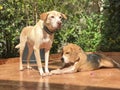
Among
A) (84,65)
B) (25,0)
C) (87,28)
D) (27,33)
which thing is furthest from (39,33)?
(87,28)

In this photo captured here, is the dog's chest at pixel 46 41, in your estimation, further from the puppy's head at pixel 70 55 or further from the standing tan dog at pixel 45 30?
the puppy's head at pixel 70 55

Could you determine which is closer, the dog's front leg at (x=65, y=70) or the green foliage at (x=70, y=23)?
the dog's front leg at (x=65, y=70)

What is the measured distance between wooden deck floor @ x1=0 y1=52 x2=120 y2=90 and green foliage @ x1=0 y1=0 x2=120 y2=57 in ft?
8.04

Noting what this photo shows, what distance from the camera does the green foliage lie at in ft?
31.5

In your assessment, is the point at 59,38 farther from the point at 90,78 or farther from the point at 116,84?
the point at 116,84

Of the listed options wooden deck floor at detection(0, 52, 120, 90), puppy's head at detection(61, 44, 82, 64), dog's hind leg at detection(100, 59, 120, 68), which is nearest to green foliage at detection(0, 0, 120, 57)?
dog's hind leg at detection(100, 59, 120, 68)

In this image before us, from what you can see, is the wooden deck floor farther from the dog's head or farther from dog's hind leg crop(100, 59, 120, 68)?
the dog's head

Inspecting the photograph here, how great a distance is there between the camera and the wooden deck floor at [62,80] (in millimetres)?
5246

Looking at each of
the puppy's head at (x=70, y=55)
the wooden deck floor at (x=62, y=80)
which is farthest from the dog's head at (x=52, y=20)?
the wooden deck floor at (x=62, y=80)

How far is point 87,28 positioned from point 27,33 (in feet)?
12.5

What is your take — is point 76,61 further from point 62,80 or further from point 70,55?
point 62,80

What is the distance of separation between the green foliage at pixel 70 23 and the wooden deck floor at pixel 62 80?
2.45 meters

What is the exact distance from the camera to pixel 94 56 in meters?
7.25

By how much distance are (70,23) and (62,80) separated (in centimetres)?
468
